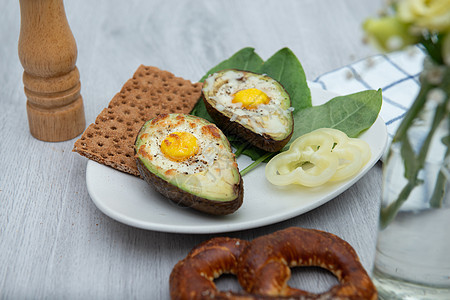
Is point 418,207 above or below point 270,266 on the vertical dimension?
above

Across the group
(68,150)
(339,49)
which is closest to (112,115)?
(68,150)

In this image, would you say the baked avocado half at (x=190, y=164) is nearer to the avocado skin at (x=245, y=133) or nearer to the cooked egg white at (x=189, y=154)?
the cooked egg white at (x=189, y=154)

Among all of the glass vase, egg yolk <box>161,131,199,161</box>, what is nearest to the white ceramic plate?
egg yolk <box>161,131,199,161</box>

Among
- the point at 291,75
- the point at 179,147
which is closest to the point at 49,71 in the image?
the point at 179,147

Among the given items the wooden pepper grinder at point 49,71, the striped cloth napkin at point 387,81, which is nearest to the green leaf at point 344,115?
the striped cloth napkin at point 387,81

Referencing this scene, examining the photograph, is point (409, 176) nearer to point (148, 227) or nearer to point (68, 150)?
point (148, 227)

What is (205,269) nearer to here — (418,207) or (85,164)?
(418,207)

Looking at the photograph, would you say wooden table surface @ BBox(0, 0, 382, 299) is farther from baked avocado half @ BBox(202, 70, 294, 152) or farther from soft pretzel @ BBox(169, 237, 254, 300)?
baked avocado half @ BBox(202, 70, 294, 152)
